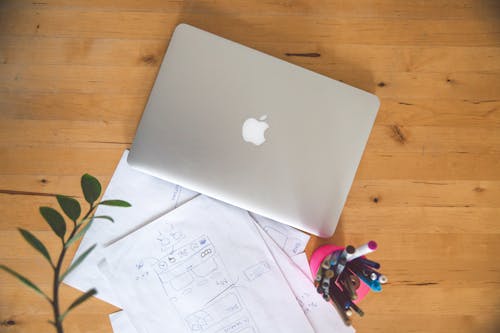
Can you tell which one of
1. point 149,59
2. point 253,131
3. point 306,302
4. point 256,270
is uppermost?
point 149,59

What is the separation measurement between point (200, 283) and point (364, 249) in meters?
0.40

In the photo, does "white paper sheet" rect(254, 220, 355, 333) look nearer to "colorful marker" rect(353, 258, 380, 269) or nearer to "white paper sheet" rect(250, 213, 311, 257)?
"white paper sheet" rect(250, 213, 311, 257)

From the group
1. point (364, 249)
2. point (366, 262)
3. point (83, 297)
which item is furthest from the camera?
point (366, 262)

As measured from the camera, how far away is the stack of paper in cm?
89

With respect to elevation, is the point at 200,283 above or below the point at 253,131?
below

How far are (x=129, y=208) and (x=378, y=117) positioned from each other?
631 millimetres

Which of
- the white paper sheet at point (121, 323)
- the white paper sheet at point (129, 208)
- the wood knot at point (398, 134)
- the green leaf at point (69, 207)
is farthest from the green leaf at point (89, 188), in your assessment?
Answer: the wood knot at point (398, 134)

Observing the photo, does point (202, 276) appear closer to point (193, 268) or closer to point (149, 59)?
point (193, 268)

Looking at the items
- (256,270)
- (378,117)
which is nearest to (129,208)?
(256,270)

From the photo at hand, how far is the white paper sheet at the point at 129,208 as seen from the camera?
2.96 ft

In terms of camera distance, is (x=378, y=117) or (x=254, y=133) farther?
(x=378, y=117)

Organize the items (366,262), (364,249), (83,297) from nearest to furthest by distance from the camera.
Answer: (83,297), (364,249), (366,262)

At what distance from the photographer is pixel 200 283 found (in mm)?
904

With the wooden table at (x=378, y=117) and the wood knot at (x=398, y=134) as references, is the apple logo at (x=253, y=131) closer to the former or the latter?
the wooden table at (x=378, y=117)
